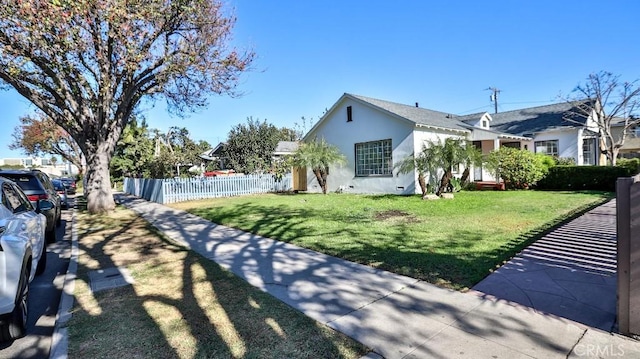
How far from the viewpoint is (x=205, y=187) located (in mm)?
18375

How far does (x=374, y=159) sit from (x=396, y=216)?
8.16 m

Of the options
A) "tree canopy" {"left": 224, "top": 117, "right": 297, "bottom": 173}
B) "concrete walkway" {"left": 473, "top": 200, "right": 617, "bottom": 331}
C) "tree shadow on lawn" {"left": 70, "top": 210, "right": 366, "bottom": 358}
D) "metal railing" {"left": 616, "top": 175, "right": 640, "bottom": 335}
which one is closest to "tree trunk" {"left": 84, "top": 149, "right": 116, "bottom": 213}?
"tree shadow on lawn" {"left": 70, "top": 210, "right": 366, "bottom": 358}

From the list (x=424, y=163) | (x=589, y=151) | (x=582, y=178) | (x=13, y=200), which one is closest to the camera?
(x=13, y=200)

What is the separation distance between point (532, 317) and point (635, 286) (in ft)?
2.86

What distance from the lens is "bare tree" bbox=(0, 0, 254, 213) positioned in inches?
384

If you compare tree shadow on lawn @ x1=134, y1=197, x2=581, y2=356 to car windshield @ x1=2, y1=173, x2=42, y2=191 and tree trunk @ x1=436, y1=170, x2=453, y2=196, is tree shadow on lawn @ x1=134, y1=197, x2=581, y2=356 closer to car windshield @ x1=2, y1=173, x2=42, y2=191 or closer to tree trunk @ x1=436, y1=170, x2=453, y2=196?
car windshield @ x1=2, y1=173, x2=42, y2=191

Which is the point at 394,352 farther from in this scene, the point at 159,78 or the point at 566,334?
the point at 159,78

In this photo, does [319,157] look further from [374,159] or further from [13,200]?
[13,200]

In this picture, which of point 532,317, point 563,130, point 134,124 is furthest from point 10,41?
point 563,130

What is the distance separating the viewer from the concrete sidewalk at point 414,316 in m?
2.79

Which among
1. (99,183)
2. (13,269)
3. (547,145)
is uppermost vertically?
(547,145)

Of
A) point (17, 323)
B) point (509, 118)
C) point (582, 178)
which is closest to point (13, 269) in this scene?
point (17, 323)

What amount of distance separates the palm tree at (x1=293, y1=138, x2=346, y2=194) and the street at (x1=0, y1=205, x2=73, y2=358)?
11.5 meters

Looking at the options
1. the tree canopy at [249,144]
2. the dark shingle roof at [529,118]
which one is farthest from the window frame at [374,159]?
the tree canopy at [249,144]
